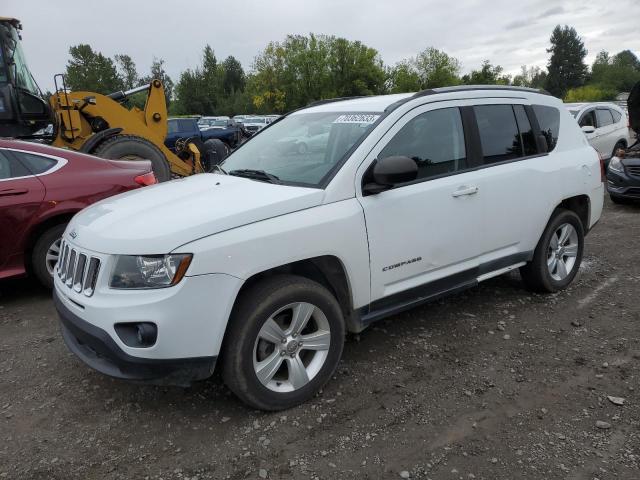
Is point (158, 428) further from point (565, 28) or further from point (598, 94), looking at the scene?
point (565, 28)

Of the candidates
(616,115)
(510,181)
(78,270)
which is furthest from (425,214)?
(616,115)

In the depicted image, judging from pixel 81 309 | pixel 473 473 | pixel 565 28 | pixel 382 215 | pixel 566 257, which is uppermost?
pixel 565 28

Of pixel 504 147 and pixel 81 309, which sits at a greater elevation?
pixel 504 147

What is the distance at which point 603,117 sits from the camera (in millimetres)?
11812

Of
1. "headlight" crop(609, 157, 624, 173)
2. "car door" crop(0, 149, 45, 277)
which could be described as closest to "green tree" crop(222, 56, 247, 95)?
"headlight" crop(609, 157, 624, 173)

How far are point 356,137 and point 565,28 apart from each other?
11961cm

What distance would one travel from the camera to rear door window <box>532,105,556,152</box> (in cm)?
446

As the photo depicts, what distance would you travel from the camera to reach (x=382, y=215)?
3.23m

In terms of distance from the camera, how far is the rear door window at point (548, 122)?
4465mm

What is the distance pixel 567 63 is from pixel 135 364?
115 metres

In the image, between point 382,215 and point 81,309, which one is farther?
point 382,215

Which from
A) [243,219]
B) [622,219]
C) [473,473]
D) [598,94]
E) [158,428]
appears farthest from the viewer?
[598,94]

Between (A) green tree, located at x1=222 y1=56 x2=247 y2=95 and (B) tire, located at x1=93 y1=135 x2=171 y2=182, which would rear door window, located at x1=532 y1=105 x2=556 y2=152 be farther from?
(A) green tree, located at x1=222 y1=56 x2=247 y2=95

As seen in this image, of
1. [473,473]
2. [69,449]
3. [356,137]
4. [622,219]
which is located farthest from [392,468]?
[622,219]
